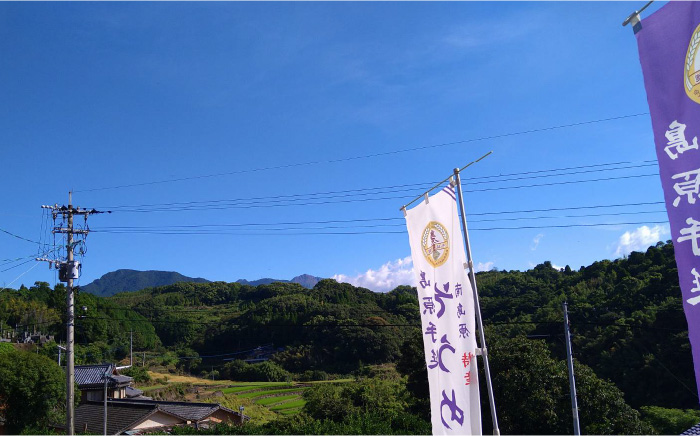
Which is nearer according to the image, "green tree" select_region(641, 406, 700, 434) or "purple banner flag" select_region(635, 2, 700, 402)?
"purple banner flag" select_region(635, 2, 700, 402)

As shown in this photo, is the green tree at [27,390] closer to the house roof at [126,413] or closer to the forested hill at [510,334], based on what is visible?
the house roof at [126,413]

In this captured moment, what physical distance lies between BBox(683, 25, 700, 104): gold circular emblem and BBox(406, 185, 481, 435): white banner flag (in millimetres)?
2951

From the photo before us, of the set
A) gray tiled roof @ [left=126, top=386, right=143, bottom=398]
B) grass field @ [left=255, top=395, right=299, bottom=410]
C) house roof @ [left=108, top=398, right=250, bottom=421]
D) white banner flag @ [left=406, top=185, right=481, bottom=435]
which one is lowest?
grass field @ [left=255, top=395, right=299, bottom=410]

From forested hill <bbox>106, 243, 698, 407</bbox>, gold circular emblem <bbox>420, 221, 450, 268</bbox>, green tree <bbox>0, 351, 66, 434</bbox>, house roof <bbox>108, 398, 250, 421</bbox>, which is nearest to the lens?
gold circular emblem <bbox>420, 221, 450, 268</bbox>

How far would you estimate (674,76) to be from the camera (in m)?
3.47

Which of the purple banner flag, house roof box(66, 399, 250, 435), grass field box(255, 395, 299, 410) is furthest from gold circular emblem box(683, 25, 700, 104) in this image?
grass field box(255, 395, 299, 410)

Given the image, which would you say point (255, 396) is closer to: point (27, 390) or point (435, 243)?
point (27, 390)

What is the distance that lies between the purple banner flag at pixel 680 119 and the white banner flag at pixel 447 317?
2599 mm

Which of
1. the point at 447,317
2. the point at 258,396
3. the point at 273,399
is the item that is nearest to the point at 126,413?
the point at 273,399

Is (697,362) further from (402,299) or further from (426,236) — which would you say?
(402,299)

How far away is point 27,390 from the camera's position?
51.6 ft

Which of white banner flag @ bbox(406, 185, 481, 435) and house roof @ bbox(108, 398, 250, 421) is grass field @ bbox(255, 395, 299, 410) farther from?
white banner flag @ bbox(406, 185, 481, 435)

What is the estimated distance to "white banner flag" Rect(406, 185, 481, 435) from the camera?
5.71 metres

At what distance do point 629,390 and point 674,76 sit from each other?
76.5 feet
